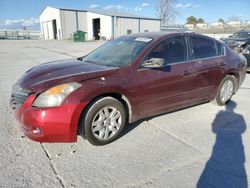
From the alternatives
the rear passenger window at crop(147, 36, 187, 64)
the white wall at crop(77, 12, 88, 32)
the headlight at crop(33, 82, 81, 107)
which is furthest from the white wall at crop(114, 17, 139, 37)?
the headlight at crop(33, 82, 81, 107)

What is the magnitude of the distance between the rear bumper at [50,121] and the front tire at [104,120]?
0.18 m

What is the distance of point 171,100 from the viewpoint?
13.3 feet

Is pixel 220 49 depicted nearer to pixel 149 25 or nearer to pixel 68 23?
pixel 68 23

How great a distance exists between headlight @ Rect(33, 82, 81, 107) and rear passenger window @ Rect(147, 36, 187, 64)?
152 cm

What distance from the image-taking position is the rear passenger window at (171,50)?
388 centimetres

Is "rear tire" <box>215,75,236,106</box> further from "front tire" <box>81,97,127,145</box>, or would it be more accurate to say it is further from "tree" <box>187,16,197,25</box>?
"tree" <box>187,16,197,25</box>

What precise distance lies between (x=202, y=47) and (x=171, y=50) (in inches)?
35.2

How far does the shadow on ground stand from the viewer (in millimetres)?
2588

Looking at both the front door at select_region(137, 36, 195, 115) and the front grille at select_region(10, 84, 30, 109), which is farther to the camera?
the front door at select_region(137, 36, 195, 115)

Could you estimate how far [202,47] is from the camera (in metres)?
4.57

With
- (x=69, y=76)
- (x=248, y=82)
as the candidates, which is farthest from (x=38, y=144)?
(x=248, y=82)

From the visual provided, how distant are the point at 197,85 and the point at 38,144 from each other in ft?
9.87

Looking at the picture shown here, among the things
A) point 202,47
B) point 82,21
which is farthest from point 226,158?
point 82,21

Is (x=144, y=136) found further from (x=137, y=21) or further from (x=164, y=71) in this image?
(x=137, y=21)
